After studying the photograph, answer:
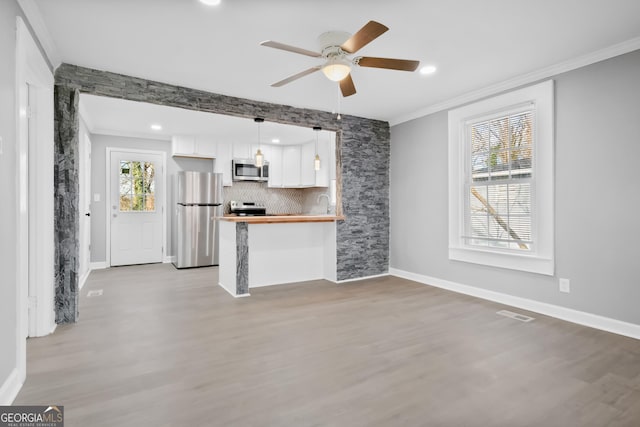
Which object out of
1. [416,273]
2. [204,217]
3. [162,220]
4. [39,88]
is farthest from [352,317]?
[162,220]

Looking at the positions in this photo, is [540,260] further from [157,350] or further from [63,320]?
[63,320]

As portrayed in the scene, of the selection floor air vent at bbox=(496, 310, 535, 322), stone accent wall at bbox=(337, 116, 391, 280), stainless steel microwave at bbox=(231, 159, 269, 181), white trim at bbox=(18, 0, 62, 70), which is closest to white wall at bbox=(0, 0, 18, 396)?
white trim at bbox=(18, 0, 62, 70)

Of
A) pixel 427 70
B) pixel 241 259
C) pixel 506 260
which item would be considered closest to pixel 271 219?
pixel 241 259

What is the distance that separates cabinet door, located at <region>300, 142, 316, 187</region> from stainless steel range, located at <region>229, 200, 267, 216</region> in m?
1.02

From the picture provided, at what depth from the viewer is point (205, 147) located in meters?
6.46

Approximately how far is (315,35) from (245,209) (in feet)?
14.6

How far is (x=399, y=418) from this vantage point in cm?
172

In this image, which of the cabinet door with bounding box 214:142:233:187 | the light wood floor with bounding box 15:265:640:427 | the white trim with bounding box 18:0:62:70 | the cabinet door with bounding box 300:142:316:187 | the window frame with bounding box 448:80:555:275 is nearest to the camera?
the light wood floor with bounding box 15:265:640:427

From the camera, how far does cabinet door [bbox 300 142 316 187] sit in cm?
672

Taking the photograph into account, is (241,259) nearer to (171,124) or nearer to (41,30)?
(41,30)

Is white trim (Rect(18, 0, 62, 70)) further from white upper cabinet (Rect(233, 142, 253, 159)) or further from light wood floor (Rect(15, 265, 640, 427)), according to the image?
white upper cabinet (Rect(233, 142, 253, 159))

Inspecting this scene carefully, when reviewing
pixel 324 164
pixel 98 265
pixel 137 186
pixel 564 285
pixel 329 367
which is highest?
pixel 324 164

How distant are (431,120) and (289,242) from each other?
2629 millimetres

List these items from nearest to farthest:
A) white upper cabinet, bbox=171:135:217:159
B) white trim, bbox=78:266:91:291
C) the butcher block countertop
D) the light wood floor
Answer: the light wood floor < the butcher block countertop < white trim, bbox=78:266:91:291 < white upper cabinet, bbox=171:135:217:159
